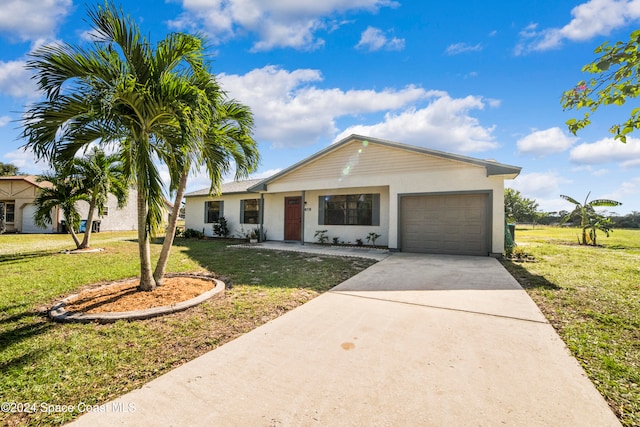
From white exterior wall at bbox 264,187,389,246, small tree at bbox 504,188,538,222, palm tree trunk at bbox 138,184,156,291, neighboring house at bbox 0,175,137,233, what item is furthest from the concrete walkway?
small tree at bbox 504,188,538,222

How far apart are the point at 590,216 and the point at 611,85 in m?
15.9

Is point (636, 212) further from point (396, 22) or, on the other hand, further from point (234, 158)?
point (234, 158)

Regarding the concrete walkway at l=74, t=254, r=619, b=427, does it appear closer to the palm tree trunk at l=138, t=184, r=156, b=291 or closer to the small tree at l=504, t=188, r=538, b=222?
the palm tree trunk at l=138, t=184, r=156, b=291

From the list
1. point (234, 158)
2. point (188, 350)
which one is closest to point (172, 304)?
point (188, 350)

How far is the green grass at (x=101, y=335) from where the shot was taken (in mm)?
2295

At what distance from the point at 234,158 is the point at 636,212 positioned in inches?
1988

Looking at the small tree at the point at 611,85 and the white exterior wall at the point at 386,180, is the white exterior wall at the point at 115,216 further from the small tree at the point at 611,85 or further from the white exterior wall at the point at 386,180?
the small tree at the point at 611,85

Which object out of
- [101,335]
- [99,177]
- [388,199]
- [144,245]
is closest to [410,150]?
[388,199]

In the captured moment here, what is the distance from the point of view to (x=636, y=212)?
112 ft

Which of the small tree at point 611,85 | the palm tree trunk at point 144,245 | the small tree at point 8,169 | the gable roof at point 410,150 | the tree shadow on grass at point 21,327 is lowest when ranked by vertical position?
the tree shadow on grass at point 21,327

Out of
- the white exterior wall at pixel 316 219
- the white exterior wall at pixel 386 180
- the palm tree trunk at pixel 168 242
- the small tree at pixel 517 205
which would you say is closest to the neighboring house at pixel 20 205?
the white exterior wall at pixel 316 219

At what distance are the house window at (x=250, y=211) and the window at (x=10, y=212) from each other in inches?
772

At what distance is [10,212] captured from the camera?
21031mm

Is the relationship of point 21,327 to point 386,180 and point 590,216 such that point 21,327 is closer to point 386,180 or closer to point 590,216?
point 386,180
